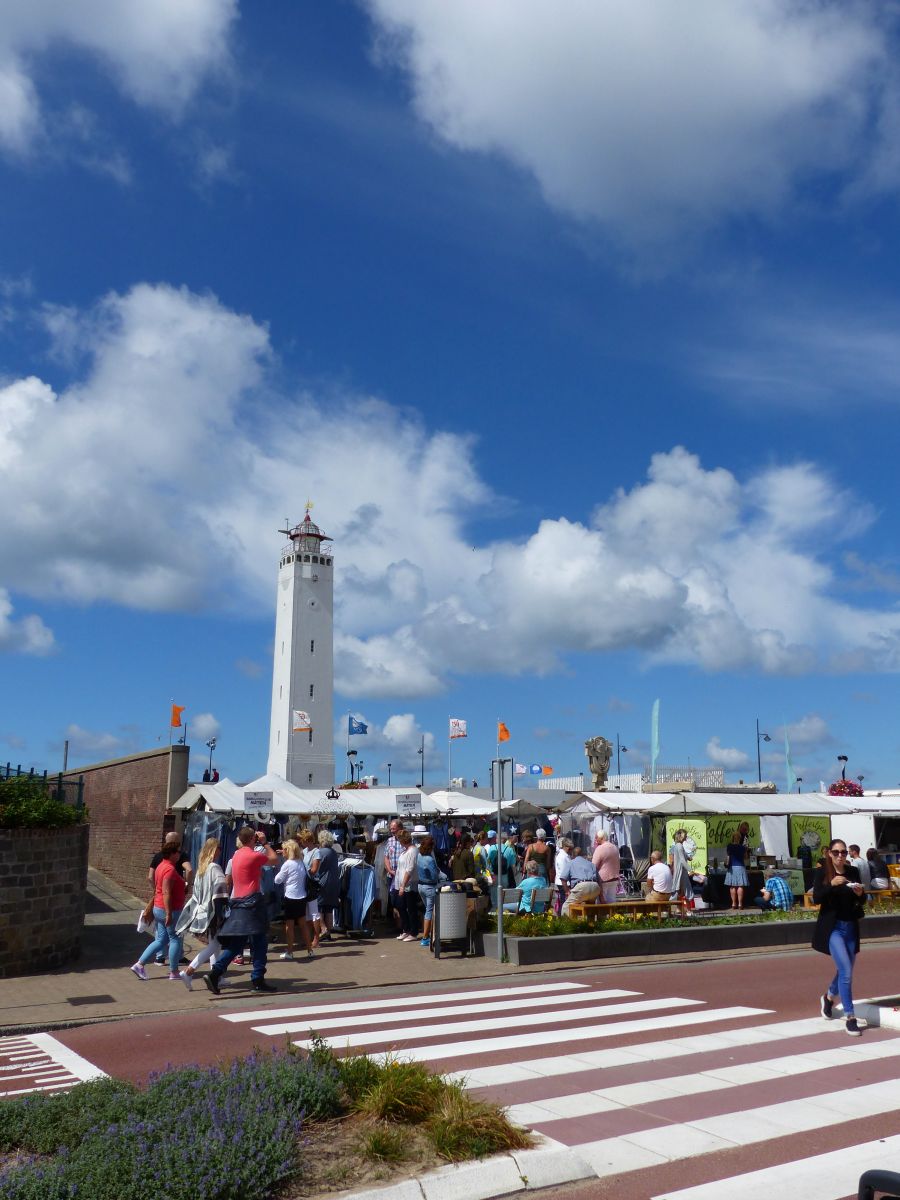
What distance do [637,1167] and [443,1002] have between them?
605 cm

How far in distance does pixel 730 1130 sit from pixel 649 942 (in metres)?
9.39

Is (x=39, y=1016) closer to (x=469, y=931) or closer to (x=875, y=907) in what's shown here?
(x=469, y=931)

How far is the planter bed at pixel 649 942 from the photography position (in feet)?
48.5

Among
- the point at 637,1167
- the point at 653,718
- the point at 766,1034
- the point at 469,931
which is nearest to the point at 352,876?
the point at 469,931

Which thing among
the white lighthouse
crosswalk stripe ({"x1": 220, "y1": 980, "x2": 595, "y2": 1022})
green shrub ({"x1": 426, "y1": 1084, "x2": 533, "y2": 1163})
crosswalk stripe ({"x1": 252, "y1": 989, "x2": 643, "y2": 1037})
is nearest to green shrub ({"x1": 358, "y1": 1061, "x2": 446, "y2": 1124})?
green shrub ({"x1": 426, "y1": 1084, "x2": 533, "y2": 1163})

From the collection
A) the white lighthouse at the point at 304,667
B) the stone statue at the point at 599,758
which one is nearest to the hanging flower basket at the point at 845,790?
the stone statue at the point at 599,758

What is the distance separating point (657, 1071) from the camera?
8391 mm

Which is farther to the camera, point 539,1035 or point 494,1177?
point 539,1035

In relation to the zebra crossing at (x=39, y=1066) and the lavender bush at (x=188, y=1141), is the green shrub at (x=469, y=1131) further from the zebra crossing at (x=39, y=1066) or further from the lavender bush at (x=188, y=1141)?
the zebra crossing at (x=39, y=1066)

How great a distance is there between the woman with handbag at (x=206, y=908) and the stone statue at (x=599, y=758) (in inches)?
1265

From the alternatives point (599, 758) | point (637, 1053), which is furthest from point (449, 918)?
point (599, 758)

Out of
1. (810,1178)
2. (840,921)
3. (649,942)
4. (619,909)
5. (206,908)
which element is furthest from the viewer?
(619,909)

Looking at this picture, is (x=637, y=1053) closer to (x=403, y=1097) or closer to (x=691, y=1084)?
(x=691, y=1084)

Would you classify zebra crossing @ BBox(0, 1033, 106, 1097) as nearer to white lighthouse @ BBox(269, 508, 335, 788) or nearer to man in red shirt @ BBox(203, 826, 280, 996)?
man in red shirt @ BBox(203, 826, 280, 996)
